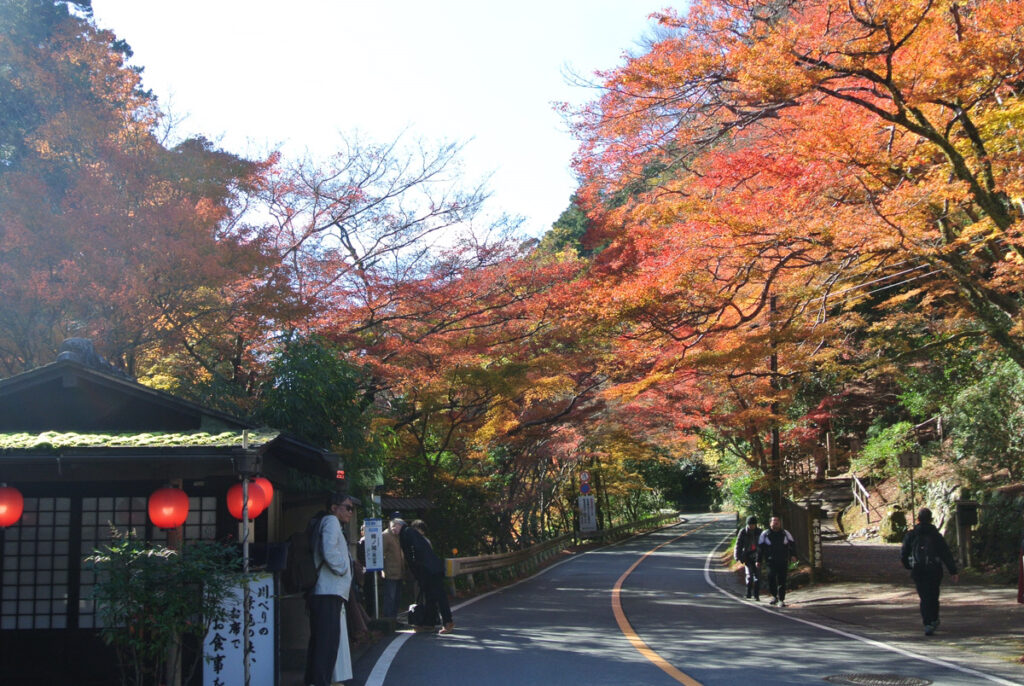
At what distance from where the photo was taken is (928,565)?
1153 cm

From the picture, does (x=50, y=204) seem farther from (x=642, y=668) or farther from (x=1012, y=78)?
(x=1012, y=78)

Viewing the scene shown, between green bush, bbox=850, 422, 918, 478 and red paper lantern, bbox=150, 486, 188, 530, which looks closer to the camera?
red paper lantern, bbox=150, 486, 188, 530

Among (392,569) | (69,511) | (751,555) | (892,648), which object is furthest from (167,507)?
(751,555)

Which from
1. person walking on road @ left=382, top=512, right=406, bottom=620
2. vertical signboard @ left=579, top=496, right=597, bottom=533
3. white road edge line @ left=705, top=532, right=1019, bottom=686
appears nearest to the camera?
white road edge line @ left=705, top=532, right=1019, bottom=686

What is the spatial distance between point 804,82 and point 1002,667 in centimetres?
684

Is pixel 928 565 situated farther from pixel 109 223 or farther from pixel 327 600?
pixel 109 223

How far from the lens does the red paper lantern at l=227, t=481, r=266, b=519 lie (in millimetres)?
8141

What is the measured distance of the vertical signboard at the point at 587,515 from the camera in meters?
37.0

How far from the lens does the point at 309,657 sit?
25.5 feet

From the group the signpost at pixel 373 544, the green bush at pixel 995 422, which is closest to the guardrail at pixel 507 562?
the signpost at pixel 373 544

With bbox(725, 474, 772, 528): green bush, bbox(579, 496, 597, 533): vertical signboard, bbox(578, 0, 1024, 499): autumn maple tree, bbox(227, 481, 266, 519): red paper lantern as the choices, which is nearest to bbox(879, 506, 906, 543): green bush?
bbox(725, 474, 772, 528): green bush

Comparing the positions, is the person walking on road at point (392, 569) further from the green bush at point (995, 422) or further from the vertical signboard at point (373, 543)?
the green bush at point (995, 422)

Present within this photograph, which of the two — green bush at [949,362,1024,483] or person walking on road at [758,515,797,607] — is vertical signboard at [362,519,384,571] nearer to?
person walking on road at [758,515,797,607]

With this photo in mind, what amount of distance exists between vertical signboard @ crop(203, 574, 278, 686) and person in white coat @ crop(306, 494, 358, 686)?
0.50 meters
